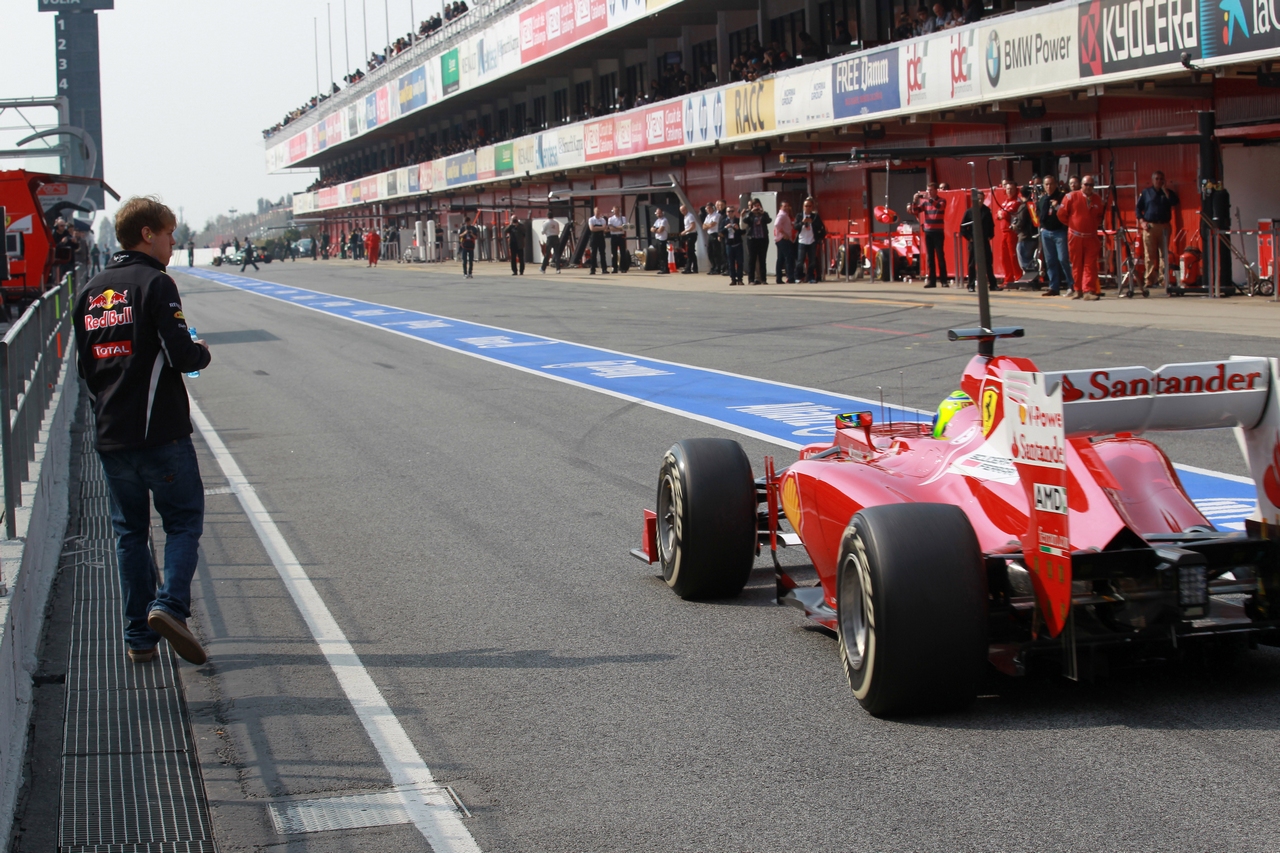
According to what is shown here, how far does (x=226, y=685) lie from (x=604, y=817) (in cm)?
209

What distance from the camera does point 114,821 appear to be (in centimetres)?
427

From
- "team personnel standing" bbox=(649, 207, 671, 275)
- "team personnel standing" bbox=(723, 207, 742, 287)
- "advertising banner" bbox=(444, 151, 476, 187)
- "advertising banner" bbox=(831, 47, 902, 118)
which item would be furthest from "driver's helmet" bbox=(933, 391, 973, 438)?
"advertising banner" bbox=(444, 151, 476, 187)

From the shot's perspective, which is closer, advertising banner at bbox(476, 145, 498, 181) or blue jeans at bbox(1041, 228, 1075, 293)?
blue jeans at bbox(1041, 228, 1075, 293)

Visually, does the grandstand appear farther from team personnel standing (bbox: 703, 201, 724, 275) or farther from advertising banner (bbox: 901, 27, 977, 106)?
team personnel standing (bbox: 703, 201, 724, 275)

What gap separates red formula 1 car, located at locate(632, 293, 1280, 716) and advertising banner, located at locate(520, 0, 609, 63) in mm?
38262

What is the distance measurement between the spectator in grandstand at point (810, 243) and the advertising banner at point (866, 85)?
2.18 meters

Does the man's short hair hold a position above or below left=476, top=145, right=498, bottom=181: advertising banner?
below

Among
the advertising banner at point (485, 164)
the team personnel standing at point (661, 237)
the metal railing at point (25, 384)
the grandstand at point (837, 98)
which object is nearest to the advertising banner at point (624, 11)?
the grandstand at point (837, 98)

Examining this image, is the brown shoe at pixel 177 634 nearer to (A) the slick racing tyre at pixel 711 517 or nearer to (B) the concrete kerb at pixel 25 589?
(B) the concrete kerb at pixel 25 589

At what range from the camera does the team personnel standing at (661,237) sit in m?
38.8

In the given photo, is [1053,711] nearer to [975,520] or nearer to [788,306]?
[975,520]

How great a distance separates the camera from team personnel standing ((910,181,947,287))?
2425 cm

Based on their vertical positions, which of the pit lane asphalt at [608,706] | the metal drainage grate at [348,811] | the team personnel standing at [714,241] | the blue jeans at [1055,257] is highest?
the team personnel standing at [714,241]

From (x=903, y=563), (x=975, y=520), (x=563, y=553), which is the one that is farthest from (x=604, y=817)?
(x=563, y=553)
